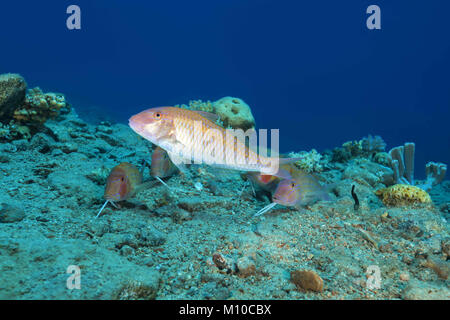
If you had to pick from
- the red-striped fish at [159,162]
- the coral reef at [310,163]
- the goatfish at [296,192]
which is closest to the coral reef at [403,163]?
the coral reef at [310,163]

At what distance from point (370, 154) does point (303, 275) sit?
973cm

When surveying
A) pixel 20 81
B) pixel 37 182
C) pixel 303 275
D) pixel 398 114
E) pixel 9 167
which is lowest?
pixel 303 275

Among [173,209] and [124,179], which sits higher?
[124,179]

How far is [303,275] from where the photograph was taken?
2.58 m

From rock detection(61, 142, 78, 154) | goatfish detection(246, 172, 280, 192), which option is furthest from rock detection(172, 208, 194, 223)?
rock detection(61, 142, 78, 154)

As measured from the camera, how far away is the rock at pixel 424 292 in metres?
2.42

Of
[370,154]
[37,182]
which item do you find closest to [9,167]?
[37,182]

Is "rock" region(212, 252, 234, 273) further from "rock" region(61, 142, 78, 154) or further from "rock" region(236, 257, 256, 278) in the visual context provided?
"rock" region(61, 142, 78, 154)

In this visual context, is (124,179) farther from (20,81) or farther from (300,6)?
(300,6)

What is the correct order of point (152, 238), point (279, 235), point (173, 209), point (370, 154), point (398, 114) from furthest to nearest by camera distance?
1. point (398, 114)
2. point (370, 154)
3. point (173, 209)
4. point (279, 235)
5. point (152, 238)

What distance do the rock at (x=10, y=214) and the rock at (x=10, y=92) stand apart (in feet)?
15.1

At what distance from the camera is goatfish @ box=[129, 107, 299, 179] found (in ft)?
9.05

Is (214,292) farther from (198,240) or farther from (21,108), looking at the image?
(21,108)

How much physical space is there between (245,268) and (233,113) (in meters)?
6.99
